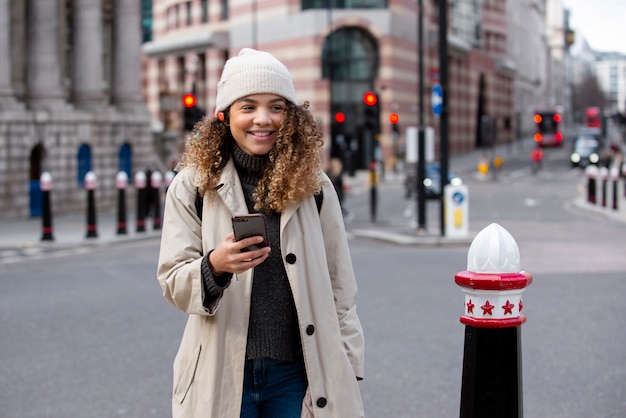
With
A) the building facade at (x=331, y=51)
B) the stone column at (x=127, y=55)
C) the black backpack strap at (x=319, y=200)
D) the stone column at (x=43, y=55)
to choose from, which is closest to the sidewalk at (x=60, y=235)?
the stone column at (x=43, y=55)

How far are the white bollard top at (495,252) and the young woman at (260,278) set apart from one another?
49 centimetres

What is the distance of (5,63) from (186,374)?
24.5 meters

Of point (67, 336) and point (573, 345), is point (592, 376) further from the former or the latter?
point (67, 336)

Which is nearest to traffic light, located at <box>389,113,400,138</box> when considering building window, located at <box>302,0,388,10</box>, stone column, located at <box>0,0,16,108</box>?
building window, located at <box>302,0,388,10</box>

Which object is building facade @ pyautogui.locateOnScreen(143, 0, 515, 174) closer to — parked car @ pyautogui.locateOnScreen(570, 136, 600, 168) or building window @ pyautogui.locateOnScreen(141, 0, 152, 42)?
building window @ pyautogui.locateOnScreen(141, 0, 152, 42)

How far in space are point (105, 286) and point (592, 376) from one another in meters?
6.91

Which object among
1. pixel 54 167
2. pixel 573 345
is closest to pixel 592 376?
pixel 573 345

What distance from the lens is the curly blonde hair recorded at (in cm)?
313

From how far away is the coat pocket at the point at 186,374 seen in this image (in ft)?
10.3

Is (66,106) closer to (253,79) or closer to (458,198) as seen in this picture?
(458,198)

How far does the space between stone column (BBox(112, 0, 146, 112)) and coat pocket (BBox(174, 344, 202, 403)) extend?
29690mm

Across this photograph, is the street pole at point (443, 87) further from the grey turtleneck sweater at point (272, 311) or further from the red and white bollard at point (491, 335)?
the grey turtleneck sweater at point (272, 311)

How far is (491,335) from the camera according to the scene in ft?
11.0

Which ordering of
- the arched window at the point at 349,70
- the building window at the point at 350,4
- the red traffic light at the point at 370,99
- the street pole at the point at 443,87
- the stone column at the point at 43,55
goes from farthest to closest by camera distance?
the building window at the point at 350,4
the arched window at the point at 349,70
the stone column at the point at 43,55
the red traffic light at the point at 370,99
the street pole at the point at 443,87
